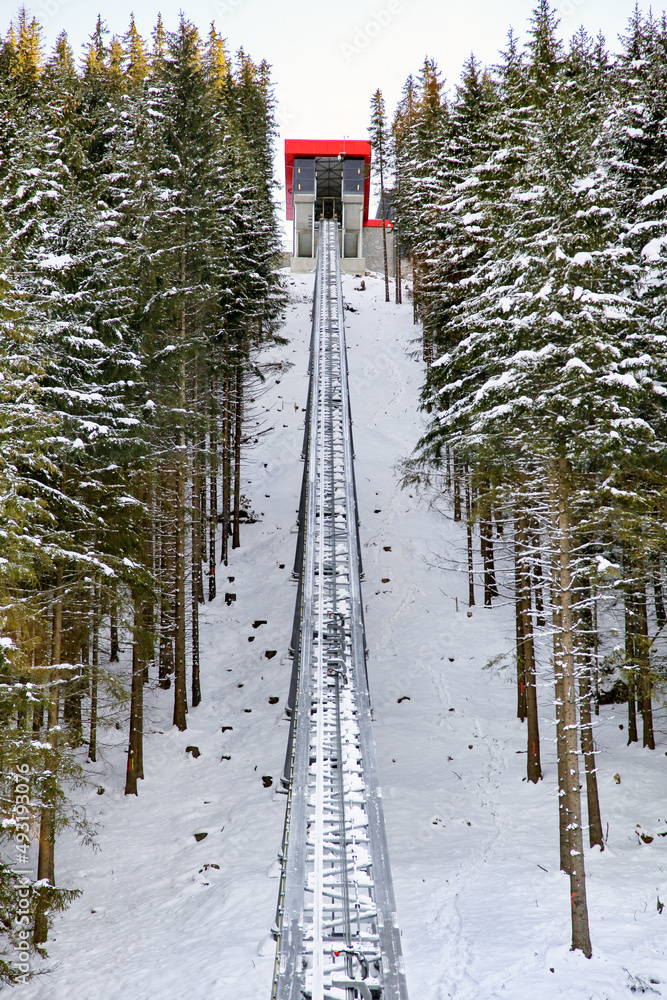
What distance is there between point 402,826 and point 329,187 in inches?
2284

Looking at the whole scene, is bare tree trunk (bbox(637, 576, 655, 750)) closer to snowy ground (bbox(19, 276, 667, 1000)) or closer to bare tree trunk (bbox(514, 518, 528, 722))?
snowy ground (bbox(19, 276, 667, 1000))

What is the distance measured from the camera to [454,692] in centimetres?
1855

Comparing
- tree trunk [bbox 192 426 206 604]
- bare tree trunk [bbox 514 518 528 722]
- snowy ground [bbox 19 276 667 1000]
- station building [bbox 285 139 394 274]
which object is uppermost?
station building [bbox 285 139 394 274]

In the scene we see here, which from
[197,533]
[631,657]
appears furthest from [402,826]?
[197,533]

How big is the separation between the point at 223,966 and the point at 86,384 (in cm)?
964

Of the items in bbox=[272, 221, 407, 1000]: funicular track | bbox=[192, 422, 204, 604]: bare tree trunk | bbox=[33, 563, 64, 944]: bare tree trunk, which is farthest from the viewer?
bbox=[192, 422, 204, 604]: bare tree trunk

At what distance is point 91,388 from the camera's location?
41.0 ft

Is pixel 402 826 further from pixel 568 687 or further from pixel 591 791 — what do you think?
pixel 568 687

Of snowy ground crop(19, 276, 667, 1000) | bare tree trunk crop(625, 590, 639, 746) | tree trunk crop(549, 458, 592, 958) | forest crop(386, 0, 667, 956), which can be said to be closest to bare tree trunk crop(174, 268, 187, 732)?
snowy ground crop(19, 276, 667, 1000)

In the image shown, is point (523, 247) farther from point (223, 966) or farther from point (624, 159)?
point (223, 966)

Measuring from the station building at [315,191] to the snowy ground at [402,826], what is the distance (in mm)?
36057

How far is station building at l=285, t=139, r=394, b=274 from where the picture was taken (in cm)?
5284

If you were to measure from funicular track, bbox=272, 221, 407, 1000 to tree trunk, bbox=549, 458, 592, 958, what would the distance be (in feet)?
9.12

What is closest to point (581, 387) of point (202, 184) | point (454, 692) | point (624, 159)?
point (624, 159)
